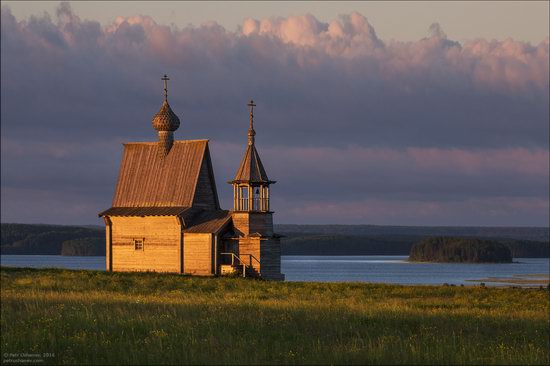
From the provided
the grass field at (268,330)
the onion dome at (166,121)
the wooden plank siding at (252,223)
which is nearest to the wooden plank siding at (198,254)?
the wooden plank siding at (252,223)

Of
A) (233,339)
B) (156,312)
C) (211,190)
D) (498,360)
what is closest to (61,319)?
(156,312)

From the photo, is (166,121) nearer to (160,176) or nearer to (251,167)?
(160,176)

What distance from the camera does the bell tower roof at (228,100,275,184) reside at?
212ft

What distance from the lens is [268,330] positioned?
27.3 m

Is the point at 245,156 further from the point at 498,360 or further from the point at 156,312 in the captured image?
the point at 498,360

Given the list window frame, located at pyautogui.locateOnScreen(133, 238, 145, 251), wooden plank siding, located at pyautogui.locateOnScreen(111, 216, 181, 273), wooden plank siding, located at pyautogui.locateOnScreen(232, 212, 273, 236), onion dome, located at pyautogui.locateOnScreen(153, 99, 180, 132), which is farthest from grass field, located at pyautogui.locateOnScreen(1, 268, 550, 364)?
onion dome, located at pyautogui.locateOnScreen(153, 99, 180, 132)

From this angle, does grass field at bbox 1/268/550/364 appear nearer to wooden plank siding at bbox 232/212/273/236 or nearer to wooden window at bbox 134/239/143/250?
wooden plank siding at bbox 232/212/273/236

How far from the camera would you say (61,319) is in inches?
1147

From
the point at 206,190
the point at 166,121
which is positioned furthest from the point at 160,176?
the point at 166,121

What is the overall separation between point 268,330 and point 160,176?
42258mm

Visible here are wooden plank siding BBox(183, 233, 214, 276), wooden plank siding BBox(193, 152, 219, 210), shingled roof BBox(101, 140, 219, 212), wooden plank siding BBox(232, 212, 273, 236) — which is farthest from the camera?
wooden plank siding BBox(193, 152, 219, 210)

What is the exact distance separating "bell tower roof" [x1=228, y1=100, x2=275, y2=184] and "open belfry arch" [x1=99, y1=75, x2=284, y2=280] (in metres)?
0.06

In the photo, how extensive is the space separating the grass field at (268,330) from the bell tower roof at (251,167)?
17.3m

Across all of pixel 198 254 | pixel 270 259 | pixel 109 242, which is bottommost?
pixel 270 259
